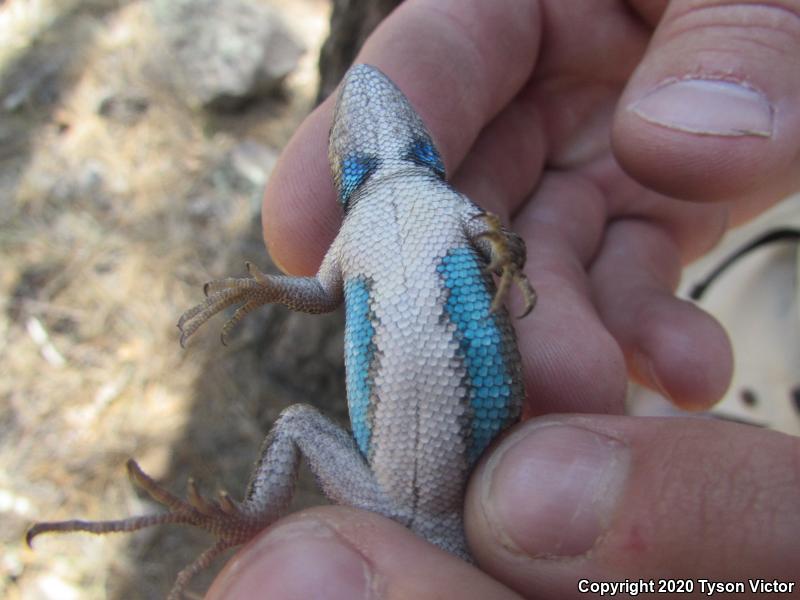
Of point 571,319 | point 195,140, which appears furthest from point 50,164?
point 571,319

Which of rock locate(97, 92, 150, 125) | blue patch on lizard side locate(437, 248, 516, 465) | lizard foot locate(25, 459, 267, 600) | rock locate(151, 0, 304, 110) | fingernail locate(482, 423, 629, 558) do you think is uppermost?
blue patch on lizard side locate(437, 248, 516, 465)

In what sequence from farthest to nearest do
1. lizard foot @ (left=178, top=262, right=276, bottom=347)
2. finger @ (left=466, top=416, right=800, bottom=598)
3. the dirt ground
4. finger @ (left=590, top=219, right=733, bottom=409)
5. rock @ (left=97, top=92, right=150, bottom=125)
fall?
rock @ (left=97, top=92, right=150, bottom=125) < the dirt ground < finger @ (left=590, top=219, right=733, bottom=409) < lizard foot @ (left=178, top=262, right=276, bottom=347) < finger @ (left=466, top=416, right=800, bottom=598)

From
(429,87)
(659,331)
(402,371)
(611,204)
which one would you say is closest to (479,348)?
(402,371)

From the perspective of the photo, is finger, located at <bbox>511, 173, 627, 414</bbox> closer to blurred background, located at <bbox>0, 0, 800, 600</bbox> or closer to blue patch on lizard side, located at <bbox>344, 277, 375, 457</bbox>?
blue patch on lizard side, located at <bbox>344, 277, 375, 457</bbox>

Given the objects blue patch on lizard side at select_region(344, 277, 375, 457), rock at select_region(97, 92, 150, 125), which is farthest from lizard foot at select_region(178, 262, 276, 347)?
rock at select_region(97, 92, 150, 125)

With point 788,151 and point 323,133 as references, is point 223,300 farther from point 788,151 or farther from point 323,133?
point 788,151

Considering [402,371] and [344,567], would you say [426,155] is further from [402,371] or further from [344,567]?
[344,567]
